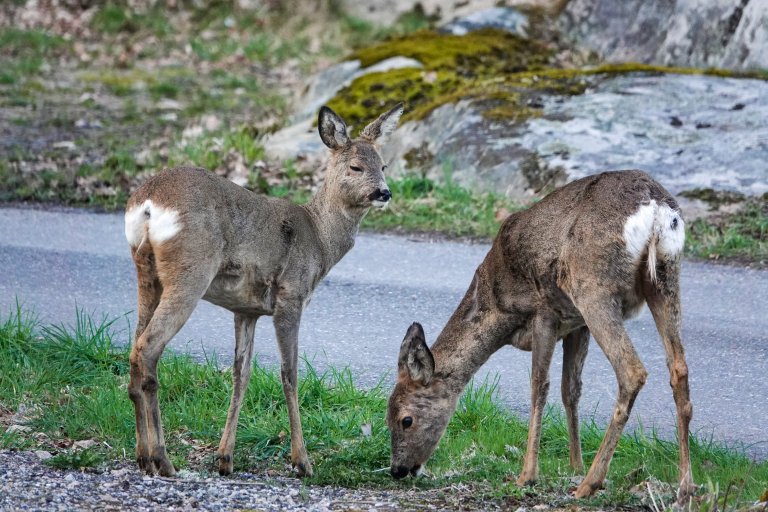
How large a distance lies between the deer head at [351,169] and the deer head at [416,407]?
0.97m

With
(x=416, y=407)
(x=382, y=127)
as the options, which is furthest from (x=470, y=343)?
(x=382, y=127)

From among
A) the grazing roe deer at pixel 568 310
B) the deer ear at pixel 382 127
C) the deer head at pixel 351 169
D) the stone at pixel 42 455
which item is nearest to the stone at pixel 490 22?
the deer ear at pixel 382 127

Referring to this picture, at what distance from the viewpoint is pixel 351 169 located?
6.75 m

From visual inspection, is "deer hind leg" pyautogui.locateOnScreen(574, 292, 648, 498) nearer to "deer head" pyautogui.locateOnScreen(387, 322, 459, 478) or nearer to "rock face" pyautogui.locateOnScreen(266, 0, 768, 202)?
"deer head" pyautogui.locateOnScreen(387, 322, 459, 478)

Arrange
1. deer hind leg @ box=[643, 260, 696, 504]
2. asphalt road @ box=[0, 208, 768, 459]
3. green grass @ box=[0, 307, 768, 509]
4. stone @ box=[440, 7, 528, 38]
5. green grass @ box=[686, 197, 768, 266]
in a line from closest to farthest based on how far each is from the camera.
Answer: deer hind leg @ box=[643, 260, 696, 504]
green grass @ box=[0, 307, 768, 509]
asphalt road @ box=[0, 208, 768, 459]
green grass @ box=[686, 197, 768, 266]
stone @ box=[440, 7, 528, 38]

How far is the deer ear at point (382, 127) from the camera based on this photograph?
6961 mm

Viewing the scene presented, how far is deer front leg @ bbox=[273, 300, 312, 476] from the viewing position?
5992 millimetres

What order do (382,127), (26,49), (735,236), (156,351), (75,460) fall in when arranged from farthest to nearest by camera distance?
1. (26,49)
2. (735,236)
3. (382,127)
4. (75,460)
5. (156,351)

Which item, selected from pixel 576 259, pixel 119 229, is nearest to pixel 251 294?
pixel 576 259

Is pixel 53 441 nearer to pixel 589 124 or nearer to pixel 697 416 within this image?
pixel 697 416

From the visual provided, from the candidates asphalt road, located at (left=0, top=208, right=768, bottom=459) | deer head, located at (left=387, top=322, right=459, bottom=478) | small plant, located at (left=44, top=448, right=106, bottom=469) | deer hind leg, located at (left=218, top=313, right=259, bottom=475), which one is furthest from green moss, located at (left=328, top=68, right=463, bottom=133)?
small plant, located at (left=44, top=448, right=106, bottom=469)

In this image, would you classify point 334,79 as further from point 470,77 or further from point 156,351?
point 156,351

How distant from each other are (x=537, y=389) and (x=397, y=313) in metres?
2.90

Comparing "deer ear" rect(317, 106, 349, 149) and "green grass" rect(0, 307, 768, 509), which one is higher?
"deer ear" rect(317, 106, 349, 149)
